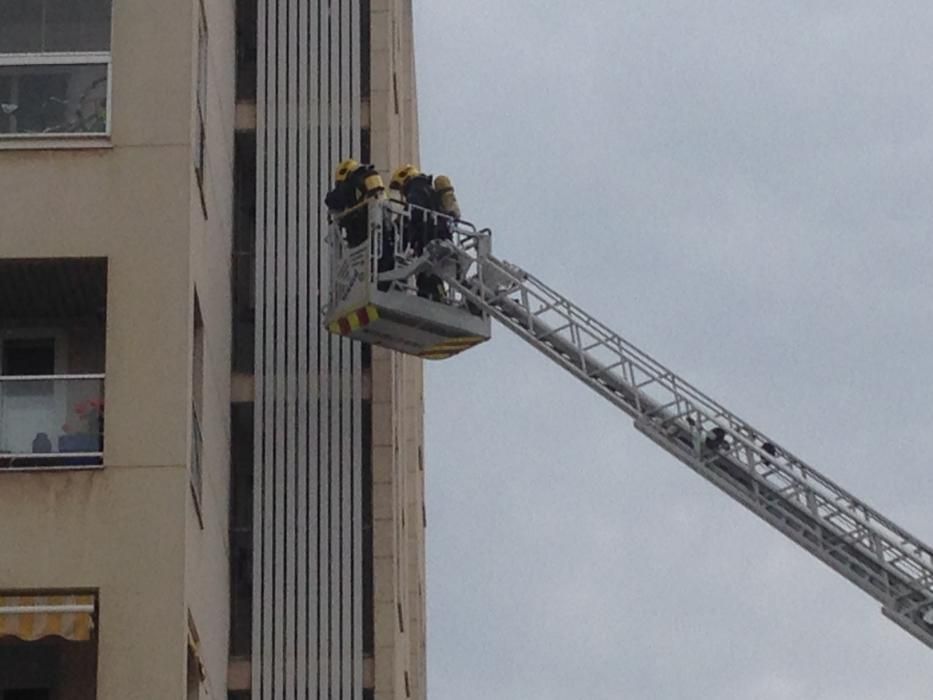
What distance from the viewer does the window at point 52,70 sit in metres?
27.4

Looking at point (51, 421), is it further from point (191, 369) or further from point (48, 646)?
point (48, 646)

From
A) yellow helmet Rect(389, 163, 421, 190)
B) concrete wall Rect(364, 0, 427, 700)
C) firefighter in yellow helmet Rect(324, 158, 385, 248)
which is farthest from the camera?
concrete wall Rect(364, 0, 427, 700)

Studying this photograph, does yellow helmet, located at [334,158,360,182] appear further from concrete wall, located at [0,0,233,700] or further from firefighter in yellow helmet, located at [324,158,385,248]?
concrete wall, located at [0,0,233,700]

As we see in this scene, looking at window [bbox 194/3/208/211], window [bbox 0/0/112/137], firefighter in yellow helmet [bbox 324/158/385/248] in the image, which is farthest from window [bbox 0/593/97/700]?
firefighter in yellow helmet [bbox 324/158/385/248]

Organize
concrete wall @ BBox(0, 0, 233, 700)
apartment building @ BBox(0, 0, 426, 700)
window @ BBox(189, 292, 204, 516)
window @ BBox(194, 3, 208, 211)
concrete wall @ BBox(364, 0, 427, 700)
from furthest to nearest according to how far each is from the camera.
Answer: concrete wall @ BBox(364, 0, 427, 700), window @ BBox(194, 3, 208, 211), window @ BBox(189, 292, 204, 516), apartment building @ BBox(0, 0, 426, 700), concrete wall @ BBox(0, 0, 233, 700)

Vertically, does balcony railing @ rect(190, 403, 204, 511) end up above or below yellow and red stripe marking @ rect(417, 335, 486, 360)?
below

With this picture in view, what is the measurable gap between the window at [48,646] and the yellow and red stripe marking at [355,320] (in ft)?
25.1

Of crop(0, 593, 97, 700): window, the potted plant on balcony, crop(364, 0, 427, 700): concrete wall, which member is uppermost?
crop(364, 0, 427, 700): concrete wall

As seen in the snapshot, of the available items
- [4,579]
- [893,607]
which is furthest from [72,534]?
[893,607]

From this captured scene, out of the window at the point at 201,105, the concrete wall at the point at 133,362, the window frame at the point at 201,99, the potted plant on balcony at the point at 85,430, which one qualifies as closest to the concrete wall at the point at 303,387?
the concrete wall at the point at 133,362

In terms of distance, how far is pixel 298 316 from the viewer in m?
35.1

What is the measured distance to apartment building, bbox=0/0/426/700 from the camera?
25.6 metres

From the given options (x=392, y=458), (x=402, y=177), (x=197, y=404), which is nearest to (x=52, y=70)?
(x=197, y=404)

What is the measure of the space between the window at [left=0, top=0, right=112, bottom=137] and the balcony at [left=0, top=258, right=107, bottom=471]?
1667 mm
